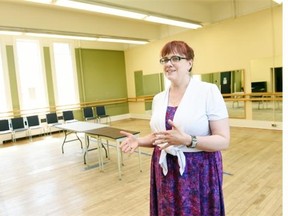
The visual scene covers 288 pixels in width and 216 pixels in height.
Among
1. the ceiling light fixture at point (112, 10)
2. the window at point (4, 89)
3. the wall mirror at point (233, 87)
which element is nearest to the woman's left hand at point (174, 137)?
the ceiling light fixture at point (112, 10)

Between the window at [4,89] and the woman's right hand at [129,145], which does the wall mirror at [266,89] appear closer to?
the woman's right hand at [129,145]

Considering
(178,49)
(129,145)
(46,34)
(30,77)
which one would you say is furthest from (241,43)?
(30,77)

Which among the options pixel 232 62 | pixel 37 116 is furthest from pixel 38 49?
pixel 232 62

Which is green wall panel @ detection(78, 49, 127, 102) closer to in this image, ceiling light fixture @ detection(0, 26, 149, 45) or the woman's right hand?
ceiling light fixture @ detection(0, 26, 149, 45)

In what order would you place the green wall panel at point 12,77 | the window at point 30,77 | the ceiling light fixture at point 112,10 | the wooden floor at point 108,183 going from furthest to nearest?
the window at point 30,77 < the green wall panel at point 12,77 < the ceiling light fixture at point 112,10 < the wooden floor at point 108,183

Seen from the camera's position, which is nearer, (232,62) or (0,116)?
(232,62)

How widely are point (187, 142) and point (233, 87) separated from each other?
20.8 ft

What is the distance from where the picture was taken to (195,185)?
4.14 ft

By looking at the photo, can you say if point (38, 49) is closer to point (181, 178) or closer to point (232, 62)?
point (232, 62)

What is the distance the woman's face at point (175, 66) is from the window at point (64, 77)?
25.5ft

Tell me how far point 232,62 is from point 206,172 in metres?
6.16

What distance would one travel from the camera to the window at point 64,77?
8.41 m

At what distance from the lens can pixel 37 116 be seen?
7.57m

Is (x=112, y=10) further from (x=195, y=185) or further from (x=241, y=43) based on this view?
(x=195, y=185)
